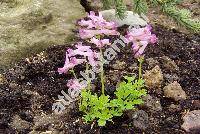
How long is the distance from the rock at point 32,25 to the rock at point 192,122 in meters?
1.43

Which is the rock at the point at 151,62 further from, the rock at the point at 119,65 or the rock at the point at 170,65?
the rock at the point at 119,65

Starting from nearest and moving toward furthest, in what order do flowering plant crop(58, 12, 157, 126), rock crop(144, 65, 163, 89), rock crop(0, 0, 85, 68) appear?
flowering plant crop(58, 12, 157, 126) → rock crop(144, 65, 163, 89) → rock crop(0, 0, 85, 68)

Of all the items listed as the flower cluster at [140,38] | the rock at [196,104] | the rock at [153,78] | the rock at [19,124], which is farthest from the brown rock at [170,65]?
the rock at [19,124]

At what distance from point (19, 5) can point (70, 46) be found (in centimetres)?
72

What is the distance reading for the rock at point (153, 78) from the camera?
3867 mm

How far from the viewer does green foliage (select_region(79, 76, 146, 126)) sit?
11.2ft

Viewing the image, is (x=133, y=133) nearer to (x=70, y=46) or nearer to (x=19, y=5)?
(x=70, y=46)

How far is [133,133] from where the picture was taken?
3.46 meters

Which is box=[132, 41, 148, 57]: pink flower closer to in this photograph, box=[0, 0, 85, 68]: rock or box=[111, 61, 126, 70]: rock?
box=[111, 61, 126, 70]: rock

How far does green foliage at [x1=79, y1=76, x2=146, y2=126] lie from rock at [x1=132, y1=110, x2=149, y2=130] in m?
0.09

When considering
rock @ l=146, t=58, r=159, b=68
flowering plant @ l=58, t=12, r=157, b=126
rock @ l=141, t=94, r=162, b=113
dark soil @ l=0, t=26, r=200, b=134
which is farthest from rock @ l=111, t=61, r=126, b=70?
flowering plant @ l=58, t=12, r=157, b=126

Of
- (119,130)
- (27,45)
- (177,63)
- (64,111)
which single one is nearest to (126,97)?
(119,130)

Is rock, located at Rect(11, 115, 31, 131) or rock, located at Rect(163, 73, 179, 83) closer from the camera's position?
rock, located at Rect(11, 115, 31, 131)

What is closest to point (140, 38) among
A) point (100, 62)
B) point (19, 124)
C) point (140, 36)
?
point (140, 36)
